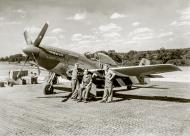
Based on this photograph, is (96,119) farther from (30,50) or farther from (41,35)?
(41,35)

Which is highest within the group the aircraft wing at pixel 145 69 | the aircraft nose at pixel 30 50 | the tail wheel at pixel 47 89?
the aircraft nose at pixel 30 50

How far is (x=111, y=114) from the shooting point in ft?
27.5

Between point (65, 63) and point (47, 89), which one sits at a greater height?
point (65, 63)

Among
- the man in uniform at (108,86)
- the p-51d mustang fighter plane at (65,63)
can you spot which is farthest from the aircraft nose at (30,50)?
the man in uniform at (108,86)

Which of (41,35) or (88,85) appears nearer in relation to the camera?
(88,85)

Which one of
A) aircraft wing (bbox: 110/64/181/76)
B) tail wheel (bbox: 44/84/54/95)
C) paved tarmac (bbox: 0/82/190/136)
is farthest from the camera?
tail wheel (bbox: 44/84/54/95)

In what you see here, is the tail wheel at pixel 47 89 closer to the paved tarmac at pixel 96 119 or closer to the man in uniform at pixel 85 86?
the man in uniform at pixel 85 86

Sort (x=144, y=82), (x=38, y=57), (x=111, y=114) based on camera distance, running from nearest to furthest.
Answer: (x=111, y=114) → (x=38, y=57) → (x=144, y=82)

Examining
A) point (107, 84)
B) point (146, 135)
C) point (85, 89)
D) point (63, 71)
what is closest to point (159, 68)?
point (107, 84)

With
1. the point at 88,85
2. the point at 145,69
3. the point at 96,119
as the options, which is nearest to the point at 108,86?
the point at 88,85

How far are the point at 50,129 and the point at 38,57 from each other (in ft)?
21.2

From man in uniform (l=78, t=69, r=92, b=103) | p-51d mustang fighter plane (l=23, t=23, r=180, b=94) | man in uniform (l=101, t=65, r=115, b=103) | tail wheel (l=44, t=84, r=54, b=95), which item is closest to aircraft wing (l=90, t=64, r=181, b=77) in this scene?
p-51d mustang fighter plane (l=23, t=23, r=180, b=94)

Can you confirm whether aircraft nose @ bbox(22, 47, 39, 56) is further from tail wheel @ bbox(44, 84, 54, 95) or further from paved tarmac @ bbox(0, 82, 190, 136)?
paved tarmac @ bbox(0, 82, 190, 136)

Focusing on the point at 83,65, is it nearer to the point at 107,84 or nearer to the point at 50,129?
the point at 107,84
